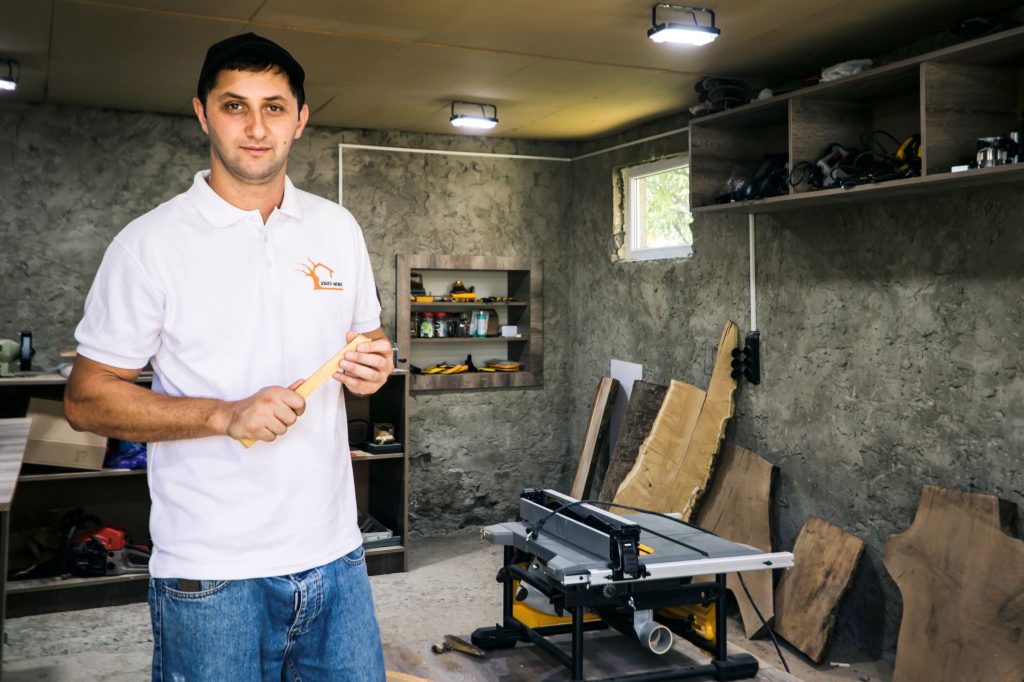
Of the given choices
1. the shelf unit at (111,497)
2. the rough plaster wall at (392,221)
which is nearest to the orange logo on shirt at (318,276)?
the shelf unit at (111,497)

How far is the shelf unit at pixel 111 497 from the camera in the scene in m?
4.64

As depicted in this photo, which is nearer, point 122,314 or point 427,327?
point 122,314

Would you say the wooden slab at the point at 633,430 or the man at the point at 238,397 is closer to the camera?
the man at the point at 238,397

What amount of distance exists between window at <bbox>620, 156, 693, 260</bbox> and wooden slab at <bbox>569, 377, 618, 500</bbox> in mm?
897

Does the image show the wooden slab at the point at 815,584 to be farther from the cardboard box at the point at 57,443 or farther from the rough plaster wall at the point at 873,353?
the cardboard box at the point at 57,443

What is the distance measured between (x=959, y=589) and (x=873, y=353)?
3.56 ft

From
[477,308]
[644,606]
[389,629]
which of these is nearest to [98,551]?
[389,629]

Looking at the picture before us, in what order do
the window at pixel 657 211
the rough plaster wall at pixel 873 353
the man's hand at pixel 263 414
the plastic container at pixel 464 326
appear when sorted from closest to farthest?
the man's hand at pixel 263 414 → the rough plaster wall at pixel 873 353 → the window at pixel 657 211 → the plastic container at pixel 464 326

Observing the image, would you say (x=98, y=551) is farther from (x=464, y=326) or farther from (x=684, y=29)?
(x=684, y=29)

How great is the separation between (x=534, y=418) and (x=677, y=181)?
2009 mm

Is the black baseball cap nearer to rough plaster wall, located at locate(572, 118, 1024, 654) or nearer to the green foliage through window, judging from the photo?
rough plaster wall, located at locate(572, 118, 1024, 654)

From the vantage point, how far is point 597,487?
20.0ft

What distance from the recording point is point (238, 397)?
4.66 ft

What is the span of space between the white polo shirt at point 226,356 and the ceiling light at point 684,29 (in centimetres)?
225
